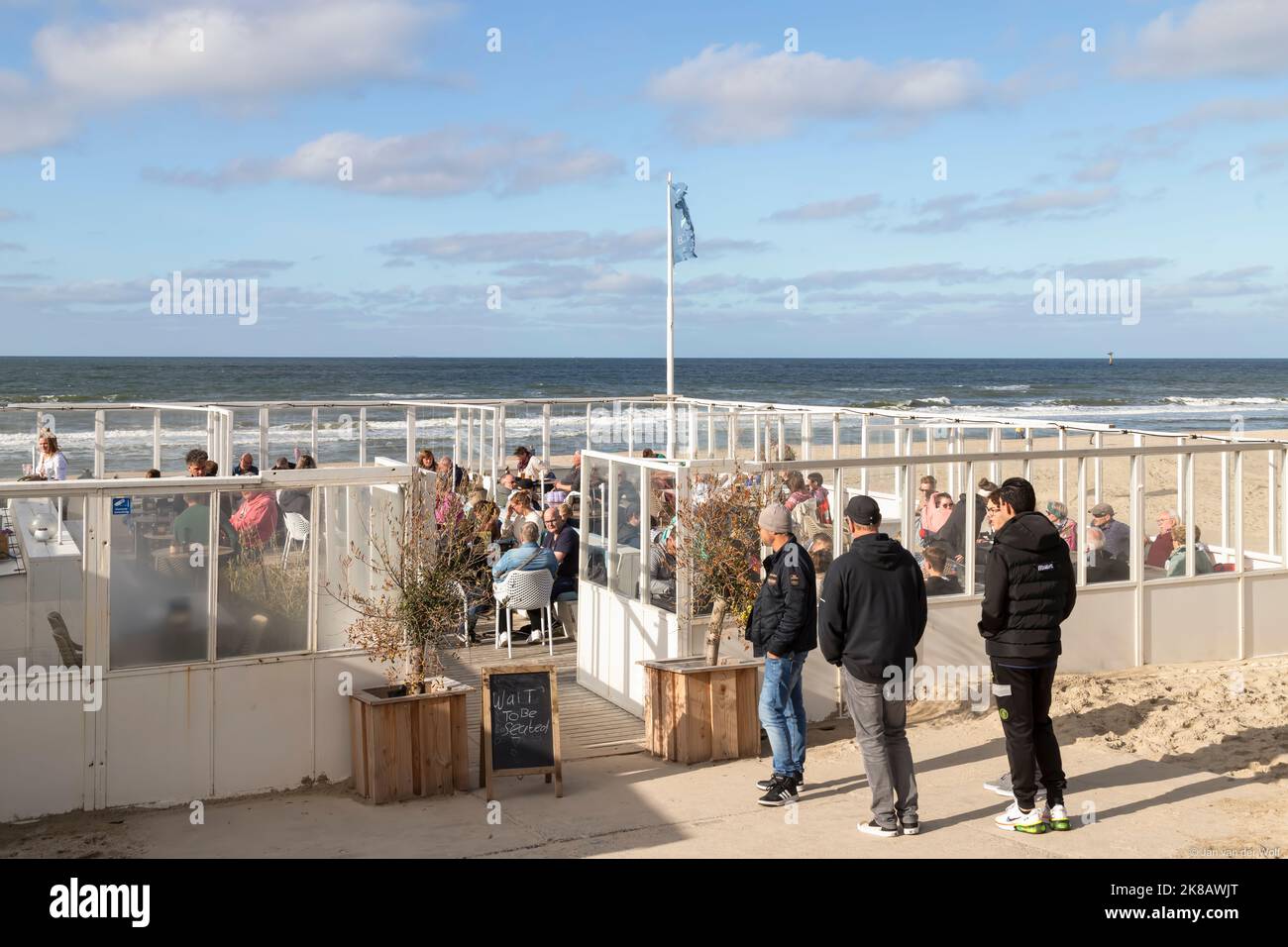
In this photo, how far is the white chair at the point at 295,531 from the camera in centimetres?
704

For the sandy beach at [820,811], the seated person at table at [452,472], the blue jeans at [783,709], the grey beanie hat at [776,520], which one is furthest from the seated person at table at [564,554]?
the grey beanie hat at [776,520]

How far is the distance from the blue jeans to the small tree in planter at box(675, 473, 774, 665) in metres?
1.07

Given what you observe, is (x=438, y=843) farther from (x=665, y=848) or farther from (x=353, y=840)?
(x=665, y=848)

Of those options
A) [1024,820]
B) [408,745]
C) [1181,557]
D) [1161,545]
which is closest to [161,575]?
[408,745]

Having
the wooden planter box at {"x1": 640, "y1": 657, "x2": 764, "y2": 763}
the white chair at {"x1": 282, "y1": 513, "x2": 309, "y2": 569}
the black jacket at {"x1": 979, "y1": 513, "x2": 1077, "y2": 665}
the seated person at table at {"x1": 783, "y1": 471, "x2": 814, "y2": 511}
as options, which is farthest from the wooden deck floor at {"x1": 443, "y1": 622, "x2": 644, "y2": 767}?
the black jacket at {"x1": 979, "y1": 513, "x2": 1077, "y2": 665}

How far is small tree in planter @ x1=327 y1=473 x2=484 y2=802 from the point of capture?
22.4ft

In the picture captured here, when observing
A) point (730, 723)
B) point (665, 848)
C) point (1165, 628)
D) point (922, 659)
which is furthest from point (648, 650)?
point (1165, 628)

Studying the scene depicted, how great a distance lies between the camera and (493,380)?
245ft

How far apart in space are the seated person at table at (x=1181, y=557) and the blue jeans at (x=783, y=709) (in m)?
4.41

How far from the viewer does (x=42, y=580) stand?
6.52m

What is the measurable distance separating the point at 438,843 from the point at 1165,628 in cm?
603

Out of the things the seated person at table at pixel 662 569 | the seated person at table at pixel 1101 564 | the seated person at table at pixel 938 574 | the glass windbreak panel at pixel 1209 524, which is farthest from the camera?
the glass windbreak panel at pixel 1209 524

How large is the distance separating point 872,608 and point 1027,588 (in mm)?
696

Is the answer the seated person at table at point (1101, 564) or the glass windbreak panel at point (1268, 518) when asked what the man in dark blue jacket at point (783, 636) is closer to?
the seated person at table at point (1101, 564)
